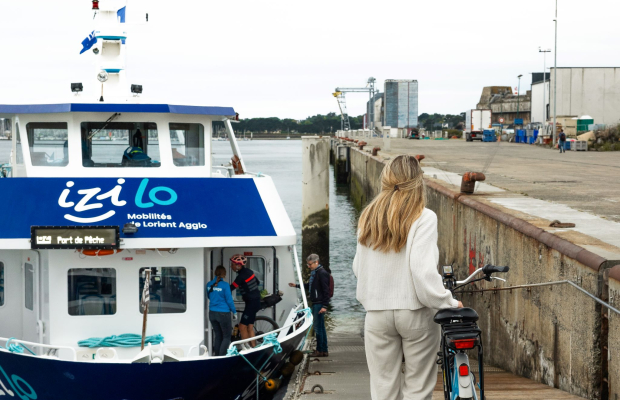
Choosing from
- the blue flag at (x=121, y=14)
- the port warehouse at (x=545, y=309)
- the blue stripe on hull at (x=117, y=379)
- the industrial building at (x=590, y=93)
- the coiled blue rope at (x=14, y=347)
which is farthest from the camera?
the industrial building at (x=590, y=93)

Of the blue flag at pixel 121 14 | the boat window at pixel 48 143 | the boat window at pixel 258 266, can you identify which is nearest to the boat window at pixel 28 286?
the boat window at pixel 48 143

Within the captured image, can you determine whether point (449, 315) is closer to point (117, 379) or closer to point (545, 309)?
point (545, 309)

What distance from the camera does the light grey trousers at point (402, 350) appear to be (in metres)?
3.78

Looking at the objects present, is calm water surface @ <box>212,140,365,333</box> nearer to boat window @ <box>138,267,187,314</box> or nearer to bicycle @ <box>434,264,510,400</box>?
boat window @ <box>138,267,187,314</box>

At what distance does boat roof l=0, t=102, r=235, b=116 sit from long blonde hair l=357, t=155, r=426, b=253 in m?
6.10

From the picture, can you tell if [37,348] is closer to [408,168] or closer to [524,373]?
[524,373]

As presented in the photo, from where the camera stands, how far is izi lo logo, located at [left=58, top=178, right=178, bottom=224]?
27.3 feet

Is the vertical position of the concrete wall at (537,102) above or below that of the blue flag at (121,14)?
above

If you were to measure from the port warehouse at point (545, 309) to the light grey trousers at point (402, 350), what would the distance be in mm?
2176

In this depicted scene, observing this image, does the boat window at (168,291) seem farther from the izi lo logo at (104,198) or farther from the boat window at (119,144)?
the boat window at (119,144)

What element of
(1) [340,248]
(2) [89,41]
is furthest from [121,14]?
(1) [340,248]

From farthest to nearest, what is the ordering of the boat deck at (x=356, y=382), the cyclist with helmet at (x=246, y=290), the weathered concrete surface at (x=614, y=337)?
1. the cyclist with helmet at (x=246, y=290)
2. the boat deck at (x=356, y=382)
3. the weathered concrete surface at (x=614, y=337)

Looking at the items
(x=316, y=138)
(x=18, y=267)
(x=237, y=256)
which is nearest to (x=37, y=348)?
(x=18, y=267)

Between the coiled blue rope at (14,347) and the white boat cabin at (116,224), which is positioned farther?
the white boat cabin at (116,224)
